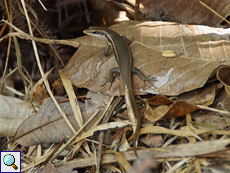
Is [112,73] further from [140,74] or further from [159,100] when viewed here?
[159,100]

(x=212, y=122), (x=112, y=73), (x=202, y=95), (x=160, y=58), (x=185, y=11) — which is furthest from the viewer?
(x=185, y=11)

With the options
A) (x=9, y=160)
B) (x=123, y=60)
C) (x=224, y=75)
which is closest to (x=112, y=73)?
(x=123, y=60)

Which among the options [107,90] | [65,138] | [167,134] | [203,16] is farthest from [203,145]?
[203,16]

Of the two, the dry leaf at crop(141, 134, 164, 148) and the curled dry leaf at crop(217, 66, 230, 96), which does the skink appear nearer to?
the dry leaf at crop(141, 134, 164, 148)

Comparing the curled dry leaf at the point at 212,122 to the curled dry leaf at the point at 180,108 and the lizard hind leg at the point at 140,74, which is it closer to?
the curled dry leaf at the point at 180,108

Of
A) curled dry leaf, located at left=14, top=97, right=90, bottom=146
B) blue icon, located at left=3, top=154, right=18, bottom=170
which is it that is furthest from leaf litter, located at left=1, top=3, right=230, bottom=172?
blue icon, located at left=3, top=154, right=18, bottom=170

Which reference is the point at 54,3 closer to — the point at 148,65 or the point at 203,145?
the point at 148,65

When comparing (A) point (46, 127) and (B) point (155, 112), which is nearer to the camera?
(B) point (155, 112)
